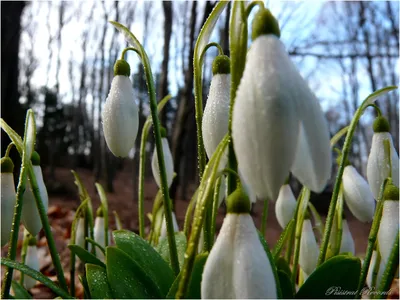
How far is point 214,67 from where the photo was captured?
82 centimetres

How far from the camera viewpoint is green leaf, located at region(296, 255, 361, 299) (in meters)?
0.94

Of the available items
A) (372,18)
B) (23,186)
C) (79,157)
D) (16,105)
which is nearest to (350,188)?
(23,186)

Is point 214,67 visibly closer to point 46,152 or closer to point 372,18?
point 372,18

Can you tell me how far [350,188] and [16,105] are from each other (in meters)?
3.35

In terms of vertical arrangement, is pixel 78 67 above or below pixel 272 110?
above

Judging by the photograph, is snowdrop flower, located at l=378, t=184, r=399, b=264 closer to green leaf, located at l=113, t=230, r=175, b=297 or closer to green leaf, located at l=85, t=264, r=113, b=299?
green leaf, located at l=113, t=230, r=175, b=297

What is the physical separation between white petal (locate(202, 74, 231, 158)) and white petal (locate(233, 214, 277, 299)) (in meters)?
0.27

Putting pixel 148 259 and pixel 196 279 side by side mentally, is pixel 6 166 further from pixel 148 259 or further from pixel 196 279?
pixel 196 279

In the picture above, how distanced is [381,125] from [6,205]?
2.96 feet

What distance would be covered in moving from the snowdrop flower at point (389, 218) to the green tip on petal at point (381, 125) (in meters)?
0.23

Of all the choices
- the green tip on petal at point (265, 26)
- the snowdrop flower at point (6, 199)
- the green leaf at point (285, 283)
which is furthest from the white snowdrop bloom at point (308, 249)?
the green tip on petal at point (265, 26)

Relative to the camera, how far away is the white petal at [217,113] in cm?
79

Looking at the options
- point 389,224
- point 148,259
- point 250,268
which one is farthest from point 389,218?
point 148,259

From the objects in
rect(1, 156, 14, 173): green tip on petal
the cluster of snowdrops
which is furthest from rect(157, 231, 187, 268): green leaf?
rect(1, 156, 14, 173): green tip on petal
